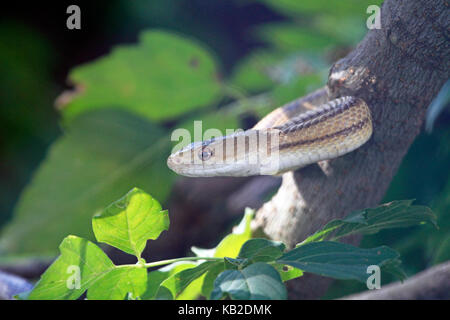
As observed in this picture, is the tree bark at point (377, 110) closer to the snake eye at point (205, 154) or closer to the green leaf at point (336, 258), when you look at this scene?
the snake eye at point (205, 154)

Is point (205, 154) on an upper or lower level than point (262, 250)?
upper

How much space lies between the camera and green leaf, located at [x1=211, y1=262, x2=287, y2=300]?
0.59 m

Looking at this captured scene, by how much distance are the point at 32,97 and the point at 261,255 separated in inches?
74.5

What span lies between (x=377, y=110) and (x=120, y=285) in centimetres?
58

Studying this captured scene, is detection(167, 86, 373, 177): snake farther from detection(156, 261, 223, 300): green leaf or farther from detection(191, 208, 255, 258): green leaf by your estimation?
detection(156, 261, 223, 300): green leaf

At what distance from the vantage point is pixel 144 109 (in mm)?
1777

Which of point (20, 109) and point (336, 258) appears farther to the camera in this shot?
point (20, 109)

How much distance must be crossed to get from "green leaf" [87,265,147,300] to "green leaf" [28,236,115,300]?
0.8 inches

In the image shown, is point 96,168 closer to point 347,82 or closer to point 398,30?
point 347,82

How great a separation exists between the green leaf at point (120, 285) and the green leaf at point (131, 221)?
0.15 ft

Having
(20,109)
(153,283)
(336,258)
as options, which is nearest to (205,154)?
(153,283)

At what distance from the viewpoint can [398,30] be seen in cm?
86

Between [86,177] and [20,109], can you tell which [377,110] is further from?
[20,109]

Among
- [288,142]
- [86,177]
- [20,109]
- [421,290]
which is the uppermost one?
[20,109]
